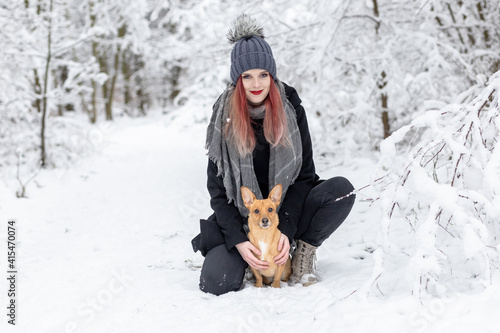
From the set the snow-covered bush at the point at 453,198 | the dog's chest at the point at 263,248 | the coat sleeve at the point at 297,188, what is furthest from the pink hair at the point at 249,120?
the snow-covered bush at the point at 453,198

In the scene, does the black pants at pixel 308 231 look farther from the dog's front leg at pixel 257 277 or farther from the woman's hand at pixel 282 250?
the woman's hand at pixel 282 250

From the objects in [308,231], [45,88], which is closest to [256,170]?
[308,231]

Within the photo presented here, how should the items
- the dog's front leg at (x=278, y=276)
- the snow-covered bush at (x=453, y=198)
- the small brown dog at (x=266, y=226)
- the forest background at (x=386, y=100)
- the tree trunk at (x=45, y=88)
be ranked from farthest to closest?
the tree trunk at (x=45, y=88) < the dog's front leg at (x=278, y=276) < the small brown dog at (x=266, y=226) < the forest background at (x=386, y=100) < the snow-covered bush at (x=453, y=198)

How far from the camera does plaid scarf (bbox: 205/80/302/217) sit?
278 cm

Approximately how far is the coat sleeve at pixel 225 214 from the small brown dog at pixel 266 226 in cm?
10

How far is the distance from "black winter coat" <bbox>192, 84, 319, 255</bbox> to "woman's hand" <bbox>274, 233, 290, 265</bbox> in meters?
0.09

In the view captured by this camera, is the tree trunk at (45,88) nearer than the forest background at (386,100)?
No

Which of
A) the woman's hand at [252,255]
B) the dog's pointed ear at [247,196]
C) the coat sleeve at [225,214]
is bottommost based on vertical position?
the woman's hand at [252,255]

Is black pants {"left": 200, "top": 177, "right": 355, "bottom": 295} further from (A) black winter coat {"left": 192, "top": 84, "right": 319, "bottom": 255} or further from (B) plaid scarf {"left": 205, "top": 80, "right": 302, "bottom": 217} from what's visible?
(B) plaid scarf {"left": 205, "top": 80, "right": 302, "bottom": 217}

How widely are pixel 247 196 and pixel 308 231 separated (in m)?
0.56

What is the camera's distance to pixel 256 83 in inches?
105

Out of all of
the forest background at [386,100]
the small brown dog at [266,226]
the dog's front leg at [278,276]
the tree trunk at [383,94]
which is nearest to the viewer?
the forest background at [386,100]

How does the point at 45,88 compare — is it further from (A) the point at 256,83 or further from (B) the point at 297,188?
(B) the point at 297,188

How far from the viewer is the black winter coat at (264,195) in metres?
2.75
